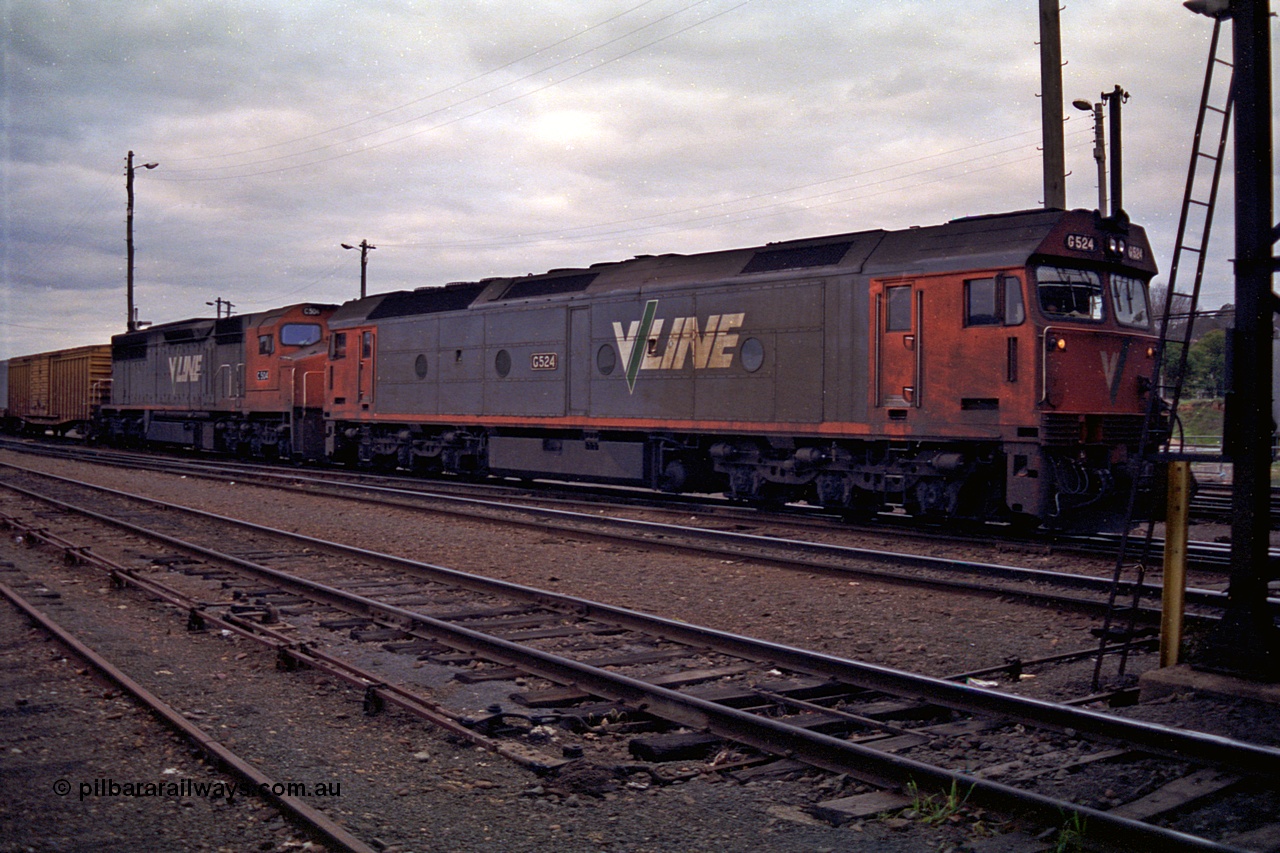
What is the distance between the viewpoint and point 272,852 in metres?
3.92

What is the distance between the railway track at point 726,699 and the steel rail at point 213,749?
0.94m

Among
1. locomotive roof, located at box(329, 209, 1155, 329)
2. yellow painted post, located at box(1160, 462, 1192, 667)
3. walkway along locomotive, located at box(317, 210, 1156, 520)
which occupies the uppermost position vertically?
locomotive roof, located at box(329, 209, 1155, 329)

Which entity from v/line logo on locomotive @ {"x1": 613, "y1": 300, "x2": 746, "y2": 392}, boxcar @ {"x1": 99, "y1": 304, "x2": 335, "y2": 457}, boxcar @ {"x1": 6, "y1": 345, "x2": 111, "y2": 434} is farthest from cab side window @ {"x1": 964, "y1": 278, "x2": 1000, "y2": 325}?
boxcar @ {"x1": 6, "y1": 345, "x2": 111, "y2": 434}

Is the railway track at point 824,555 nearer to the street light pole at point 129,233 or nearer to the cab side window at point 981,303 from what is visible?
the cab side window at point 981,303

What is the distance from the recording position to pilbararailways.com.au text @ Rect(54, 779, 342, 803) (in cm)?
450

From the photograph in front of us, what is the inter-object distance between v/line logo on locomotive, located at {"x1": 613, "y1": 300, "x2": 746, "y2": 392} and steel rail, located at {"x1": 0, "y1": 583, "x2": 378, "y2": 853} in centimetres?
946

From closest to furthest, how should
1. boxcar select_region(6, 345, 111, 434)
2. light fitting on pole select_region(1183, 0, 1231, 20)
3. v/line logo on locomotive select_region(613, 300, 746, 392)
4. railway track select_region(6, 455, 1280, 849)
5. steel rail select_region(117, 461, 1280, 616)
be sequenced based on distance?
1. railway track select_region(6, 455, 1280, 849)
2. light fitting on pole select_region(1183, 0, 1231, 20)
3. steel rail select_region(117, 461, 1280, 616)
4. v/line logo on locomotive select_region(613, 300, 746, 392)
5. boxcar select_region(6, 345, 111, 434)

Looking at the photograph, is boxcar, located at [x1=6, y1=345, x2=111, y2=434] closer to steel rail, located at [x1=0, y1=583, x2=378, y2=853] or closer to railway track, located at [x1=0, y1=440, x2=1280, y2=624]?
railway track, located at [x1=0, y1=440, x2=1280, y2=624]

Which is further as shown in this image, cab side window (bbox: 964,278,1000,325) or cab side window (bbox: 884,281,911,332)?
cab side window (bbox: 884,281,911,332)

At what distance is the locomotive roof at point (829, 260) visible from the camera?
11891 mm

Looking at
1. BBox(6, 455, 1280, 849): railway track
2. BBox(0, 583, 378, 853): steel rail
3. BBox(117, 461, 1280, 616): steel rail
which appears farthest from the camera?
BBox(117, 461, 1280, 616): steel rail

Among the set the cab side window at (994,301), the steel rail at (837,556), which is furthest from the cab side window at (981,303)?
the steel rail at (837,556)

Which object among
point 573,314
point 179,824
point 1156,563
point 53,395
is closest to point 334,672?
point 179,824

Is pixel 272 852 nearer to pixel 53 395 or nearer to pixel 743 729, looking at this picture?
pixel 743 729
